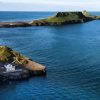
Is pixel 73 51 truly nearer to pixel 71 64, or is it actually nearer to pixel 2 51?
pixel 71 64

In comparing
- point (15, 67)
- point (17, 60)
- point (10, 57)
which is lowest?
point (15, 67)

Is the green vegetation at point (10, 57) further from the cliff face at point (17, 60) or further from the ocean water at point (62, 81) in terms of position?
the ocean water at point (62, 81)

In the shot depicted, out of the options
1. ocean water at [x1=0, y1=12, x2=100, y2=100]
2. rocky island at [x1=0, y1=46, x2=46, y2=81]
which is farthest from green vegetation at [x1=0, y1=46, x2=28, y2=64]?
ocean water at [x1=0, y1=12, x2=100, y2=100]

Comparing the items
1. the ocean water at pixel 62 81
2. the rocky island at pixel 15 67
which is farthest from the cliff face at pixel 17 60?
the ocean water at pixel 62 81

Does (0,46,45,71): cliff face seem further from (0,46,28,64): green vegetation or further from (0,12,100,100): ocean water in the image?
(0,12,100,100): ocean water

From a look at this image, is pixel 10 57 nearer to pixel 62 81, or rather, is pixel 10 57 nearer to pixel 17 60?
pixel 17 60

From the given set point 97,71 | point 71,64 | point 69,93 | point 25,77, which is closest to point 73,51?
point 71,64

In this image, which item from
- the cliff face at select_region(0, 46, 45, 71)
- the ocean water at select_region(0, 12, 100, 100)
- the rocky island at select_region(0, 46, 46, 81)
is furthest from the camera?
the cliff face at select_region(0, 46, 45, 71)

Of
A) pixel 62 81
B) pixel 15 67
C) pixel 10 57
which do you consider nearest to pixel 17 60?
pixel 10 57

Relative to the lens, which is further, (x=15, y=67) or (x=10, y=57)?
(x=10, y=57)
